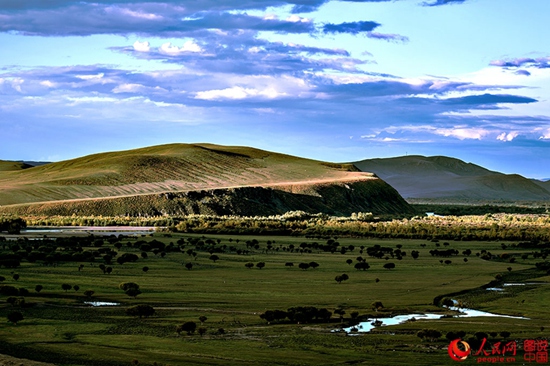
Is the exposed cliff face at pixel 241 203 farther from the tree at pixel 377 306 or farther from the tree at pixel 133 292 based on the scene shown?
the tree at pixel 377 306

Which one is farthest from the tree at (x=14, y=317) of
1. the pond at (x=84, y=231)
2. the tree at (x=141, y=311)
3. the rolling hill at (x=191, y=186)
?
the rolling hill at (x=191, y=186)

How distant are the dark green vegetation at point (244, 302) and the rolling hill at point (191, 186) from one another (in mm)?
59088

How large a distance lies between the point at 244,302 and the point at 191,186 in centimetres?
11817

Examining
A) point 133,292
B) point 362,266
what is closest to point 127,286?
point 133,292

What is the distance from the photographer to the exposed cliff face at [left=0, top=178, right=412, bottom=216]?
12017 cm

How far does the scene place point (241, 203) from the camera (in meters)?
129

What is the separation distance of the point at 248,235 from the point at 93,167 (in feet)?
308

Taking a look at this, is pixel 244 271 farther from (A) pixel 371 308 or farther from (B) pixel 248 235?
(B) pixel 248 235

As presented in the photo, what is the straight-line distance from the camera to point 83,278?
43.6 metres

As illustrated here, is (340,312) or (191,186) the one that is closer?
(340,312)

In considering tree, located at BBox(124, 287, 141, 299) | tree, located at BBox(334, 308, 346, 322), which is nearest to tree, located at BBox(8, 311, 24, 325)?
tree, located at BBox(124, 287, 141, 299)

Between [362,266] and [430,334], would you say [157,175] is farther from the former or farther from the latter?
[430,334]

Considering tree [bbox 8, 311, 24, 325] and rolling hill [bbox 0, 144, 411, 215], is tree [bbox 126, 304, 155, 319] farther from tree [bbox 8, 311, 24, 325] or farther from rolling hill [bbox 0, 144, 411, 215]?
rolling hill [bbox 0, 144, 411, 215]

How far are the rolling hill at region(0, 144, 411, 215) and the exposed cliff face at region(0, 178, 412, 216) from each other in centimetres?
15
